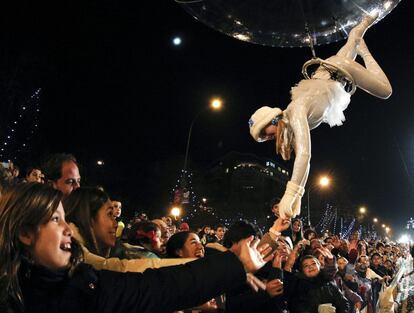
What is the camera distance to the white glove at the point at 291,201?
10.6 feet

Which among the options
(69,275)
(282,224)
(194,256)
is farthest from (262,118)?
(69,275)

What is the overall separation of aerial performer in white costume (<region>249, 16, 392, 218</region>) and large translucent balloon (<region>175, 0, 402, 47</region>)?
0.62 metres

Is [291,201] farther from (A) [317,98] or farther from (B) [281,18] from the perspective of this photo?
(B) [281,18]

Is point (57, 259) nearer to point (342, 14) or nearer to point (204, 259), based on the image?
point (204, 259)

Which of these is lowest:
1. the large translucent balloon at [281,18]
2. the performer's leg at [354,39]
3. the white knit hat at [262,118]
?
the white knit hat at [262,118]

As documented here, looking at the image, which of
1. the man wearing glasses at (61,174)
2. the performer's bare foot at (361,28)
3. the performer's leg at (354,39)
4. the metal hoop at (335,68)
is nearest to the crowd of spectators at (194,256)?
the man wearing glasses at (61,174)

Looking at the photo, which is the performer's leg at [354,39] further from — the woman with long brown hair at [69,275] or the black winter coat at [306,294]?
the black winter coat at [306,294]

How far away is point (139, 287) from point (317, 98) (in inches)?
101

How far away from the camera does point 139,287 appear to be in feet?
6.25

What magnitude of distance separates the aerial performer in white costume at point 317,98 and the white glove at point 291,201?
0.90 feet

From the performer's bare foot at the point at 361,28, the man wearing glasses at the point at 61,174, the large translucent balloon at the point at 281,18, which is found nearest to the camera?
the performer's bare foot at the point at 361,28

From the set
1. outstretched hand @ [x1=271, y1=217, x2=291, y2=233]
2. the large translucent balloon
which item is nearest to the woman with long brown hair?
outstretched hand @ [x1=271, y1=217, x2=291, y2=233]

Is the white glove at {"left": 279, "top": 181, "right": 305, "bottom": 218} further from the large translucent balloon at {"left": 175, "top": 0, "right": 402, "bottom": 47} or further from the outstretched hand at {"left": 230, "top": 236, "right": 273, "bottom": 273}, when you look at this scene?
the large translucent balloon at {"left": 175, "top": 0, "right": 402, "bottom": 47}

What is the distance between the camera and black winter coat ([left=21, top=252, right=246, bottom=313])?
182 centimetres
